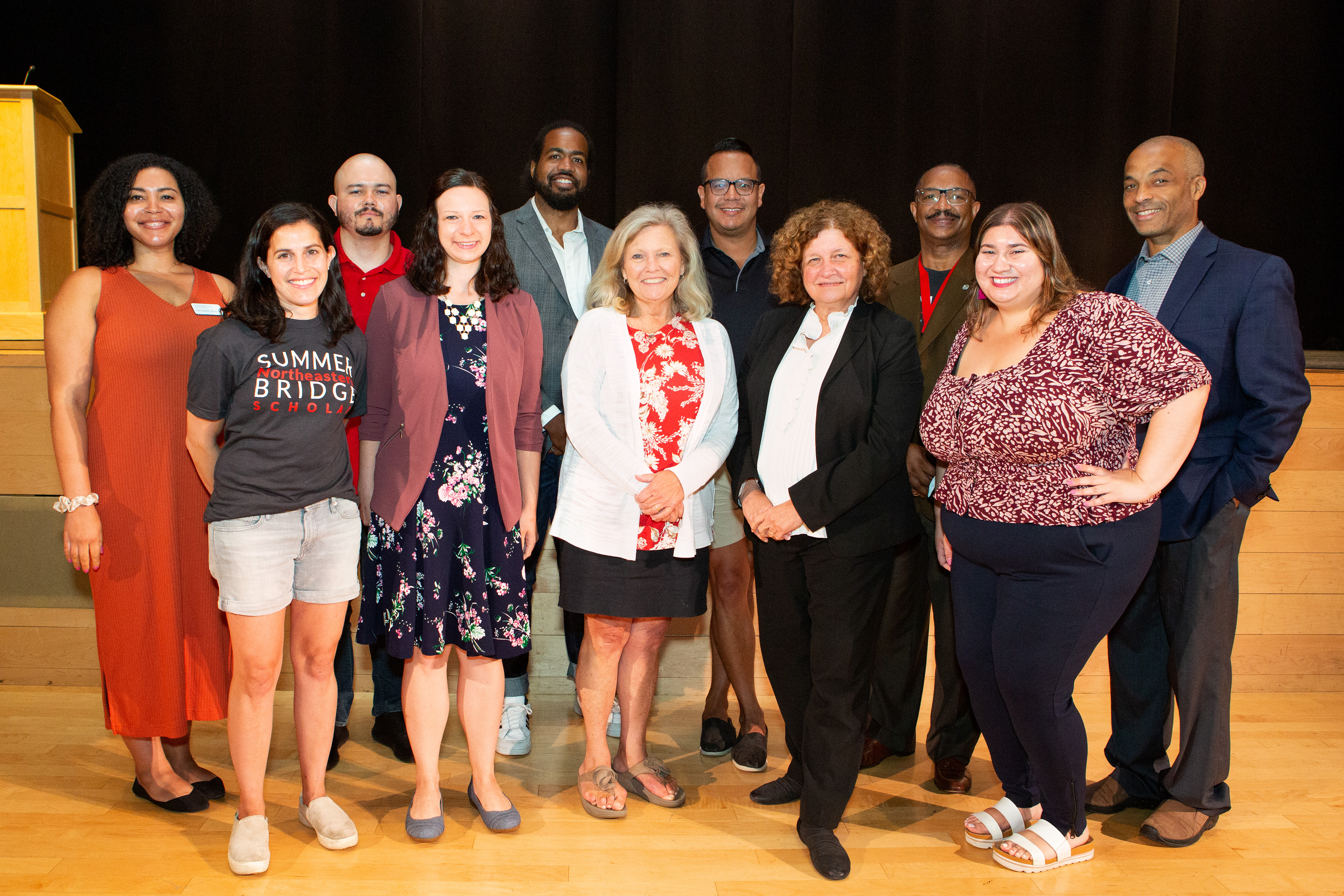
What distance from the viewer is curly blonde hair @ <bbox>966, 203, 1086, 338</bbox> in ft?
7.16

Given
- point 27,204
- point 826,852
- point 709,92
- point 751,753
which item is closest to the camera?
point 826,852

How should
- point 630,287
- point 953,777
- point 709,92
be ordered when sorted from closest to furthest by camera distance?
1. point 630,287
2. point 953,777
3. point 709,92

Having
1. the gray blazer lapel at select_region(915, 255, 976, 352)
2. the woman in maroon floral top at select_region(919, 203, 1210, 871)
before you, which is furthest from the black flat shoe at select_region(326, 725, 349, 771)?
the gray blazer lapel at select_region(915, 255, 976, 352)

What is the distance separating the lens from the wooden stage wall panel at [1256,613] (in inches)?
138

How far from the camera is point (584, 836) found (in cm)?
250

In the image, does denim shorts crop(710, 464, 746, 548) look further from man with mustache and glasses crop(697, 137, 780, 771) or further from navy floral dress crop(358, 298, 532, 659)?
navy floral dress crop(358, 298, 532, 659)

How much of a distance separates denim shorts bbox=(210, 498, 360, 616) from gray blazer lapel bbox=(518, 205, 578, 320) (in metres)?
1.11

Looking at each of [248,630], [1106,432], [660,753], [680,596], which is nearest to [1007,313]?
[1106,432]

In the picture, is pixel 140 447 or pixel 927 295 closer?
pixel 140 447

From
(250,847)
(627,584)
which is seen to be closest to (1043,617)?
(627,584)

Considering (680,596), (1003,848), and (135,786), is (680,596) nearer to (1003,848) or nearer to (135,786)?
(1003,848)

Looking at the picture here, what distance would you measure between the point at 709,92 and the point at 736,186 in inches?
78.6

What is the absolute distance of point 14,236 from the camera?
11.8 ft

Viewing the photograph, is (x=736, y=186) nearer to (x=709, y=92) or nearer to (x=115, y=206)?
(x=115, y=206)
